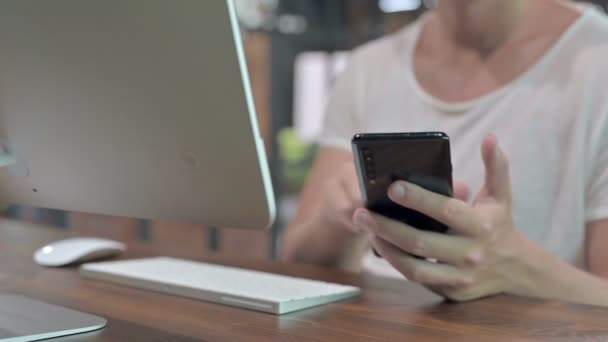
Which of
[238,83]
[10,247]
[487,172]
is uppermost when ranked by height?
[238,83]

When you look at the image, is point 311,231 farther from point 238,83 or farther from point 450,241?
point 238,83

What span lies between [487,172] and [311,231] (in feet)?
1.22

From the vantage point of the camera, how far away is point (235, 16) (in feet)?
1.91

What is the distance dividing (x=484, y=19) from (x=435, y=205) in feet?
2.04

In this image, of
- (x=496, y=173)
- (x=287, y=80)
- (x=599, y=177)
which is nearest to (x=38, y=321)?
(x=496, y=173)

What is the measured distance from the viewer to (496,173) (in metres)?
0.78

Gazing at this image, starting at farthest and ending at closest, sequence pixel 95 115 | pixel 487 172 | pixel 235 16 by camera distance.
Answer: pixel 487 172 → pixel 95 115 → pixel 235 16

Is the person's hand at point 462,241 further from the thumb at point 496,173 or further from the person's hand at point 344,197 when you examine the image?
the person's hand at point 344,197

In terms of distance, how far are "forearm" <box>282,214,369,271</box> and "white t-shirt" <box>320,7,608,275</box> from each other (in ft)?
0.18

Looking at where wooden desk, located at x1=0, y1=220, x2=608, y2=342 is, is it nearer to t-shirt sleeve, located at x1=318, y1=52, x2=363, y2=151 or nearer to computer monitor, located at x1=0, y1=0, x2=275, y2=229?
computer monitor, located at x1=0, y1=0, x2=275, y2=229

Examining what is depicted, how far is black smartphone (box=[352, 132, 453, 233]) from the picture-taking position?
66 centimetres

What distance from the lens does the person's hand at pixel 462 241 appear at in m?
0.74

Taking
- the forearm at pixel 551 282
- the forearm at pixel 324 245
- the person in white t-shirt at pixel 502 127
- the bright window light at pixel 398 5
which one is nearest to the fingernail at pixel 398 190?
the person in white t-shirt at pixel 502 127

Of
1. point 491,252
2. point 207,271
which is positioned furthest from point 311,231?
point 491,252
